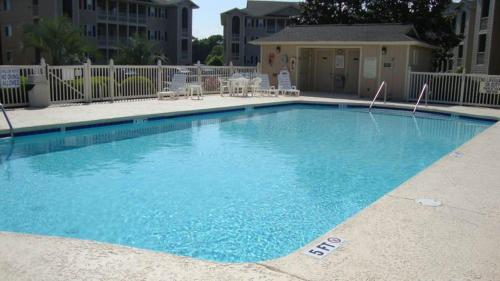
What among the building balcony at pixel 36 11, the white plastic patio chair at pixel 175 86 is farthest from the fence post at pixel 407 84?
the building balcony at pixel 36 11

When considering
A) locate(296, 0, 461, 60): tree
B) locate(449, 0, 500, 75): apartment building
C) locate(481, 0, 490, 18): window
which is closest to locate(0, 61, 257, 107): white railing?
locate(449, 0, 500, 75): apartment building

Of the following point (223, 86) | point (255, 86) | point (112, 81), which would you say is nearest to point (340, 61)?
point (255, 86)

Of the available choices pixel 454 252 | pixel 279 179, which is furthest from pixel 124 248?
pixel 279 179

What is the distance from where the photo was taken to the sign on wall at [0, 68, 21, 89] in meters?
11.9

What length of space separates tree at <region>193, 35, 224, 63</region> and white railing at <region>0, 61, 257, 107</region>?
62372 mm

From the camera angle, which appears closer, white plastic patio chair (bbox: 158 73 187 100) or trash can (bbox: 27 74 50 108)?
trash can (bbox: 27 74 50 108)

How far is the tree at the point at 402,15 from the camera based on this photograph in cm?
3159

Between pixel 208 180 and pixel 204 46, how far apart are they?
3220 inches

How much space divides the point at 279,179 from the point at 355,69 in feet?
50.9

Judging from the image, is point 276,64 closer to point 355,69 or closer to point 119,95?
point 355,69

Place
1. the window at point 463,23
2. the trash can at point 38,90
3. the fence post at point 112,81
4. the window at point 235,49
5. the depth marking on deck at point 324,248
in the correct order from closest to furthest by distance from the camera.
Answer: the depth marking on deck at point 324,248
the trash can at point 38,90
the fence post at point 112,81
the window at point 463,23
the window at point 235,49

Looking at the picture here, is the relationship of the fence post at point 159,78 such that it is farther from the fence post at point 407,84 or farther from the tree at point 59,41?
the tree at point 59,41

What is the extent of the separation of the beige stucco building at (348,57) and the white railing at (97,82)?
4896 mm

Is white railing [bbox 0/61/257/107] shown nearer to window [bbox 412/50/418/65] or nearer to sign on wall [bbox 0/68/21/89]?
sign on wall [bbox 0/68/21/89]
